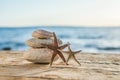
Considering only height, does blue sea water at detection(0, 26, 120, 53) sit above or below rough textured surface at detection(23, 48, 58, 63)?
below

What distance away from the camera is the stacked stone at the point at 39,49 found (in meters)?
1.38

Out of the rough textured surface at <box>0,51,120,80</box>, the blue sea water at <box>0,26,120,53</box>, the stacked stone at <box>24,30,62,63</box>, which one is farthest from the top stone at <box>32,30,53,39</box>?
the blue sea water at <box>0,26,120,53</box>

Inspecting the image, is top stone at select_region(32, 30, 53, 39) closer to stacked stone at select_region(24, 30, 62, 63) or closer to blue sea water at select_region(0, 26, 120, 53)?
stacked stone at select_region(24, 30, 62, 63)

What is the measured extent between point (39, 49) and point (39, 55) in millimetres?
37

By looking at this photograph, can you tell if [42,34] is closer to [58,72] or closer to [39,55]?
[39,55]

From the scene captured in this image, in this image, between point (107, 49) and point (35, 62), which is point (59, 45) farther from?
point (107, 49)

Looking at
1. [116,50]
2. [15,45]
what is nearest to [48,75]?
[116,50]

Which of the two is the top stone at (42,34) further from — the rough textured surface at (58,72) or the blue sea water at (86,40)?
the blue sea water at (86,40)

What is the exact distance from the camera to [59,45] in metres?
1.40

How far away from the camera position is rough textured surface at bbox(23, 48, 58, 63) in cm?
138

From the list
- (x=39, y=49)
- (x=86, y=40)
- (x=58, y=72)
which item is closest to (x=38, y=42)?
(x=39, y=49)

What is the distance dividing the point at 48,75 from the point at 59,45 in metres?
0.32

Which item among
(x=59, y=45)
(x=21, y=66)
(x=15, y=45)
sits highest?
(x=59, y=45)

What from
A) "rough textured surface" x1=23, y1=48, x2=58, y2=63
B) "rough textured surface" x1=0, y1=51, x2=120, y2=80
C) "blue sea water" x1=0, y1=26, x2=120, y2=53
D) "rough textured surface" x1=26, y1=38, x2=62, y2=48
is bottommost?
"blue sea water" x1=0, y1=26, x2=120, y2=53
